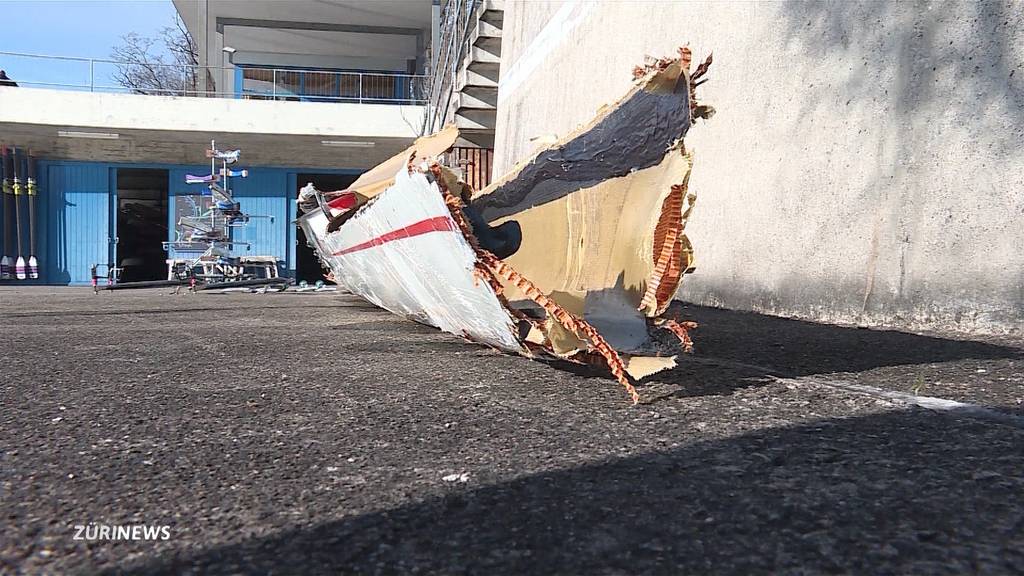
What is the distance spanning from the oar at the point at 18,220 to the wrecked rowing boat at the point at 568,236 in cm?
1427

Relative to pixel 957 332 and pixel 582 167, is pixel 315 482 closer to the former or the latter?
pixel 582 167

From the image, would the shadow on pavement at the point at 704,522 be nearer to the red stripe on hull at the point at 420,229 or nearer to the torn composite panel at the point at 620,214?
the torn composite panel at the point at 620,214

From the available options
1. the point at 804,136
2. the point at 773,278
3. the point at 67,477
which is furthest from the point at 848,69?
the point at 67,477

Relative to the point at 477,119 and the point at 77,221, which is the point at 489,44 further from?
the point at 77,221

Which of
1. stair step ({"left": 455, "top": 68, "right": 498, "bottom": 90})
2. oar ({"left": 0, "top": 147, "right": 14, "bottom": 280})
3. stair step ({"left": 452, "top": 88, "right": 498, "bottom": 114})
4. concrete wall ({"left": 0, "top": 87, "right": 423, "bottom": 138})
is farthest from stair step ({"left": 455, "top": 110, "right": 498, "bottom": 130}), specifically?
oar ({"left": 0, "top": 147, "right": 14, "bottom": 280})

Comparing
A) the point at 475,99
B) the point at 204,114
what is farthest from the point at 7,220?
the point at 475,99

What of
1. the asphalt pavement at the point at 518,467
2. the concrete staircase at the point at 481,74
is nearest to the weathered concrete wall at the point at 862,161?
the asphalt pavement at the point at 518,467

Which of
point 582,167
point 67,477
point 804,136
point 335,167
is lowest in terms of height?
point 67,477

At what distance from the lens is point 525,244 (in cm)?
354

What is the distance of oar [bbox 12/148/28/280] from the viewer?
46.2 ft

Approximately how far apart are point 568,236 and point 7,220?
15.6m

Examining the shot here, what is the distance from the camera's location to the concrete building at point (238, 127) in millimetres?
13156

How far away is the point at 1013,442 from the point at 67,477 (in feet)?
6.30

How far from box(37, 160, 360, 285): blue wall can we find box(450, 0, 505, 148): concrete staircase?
641 cm
